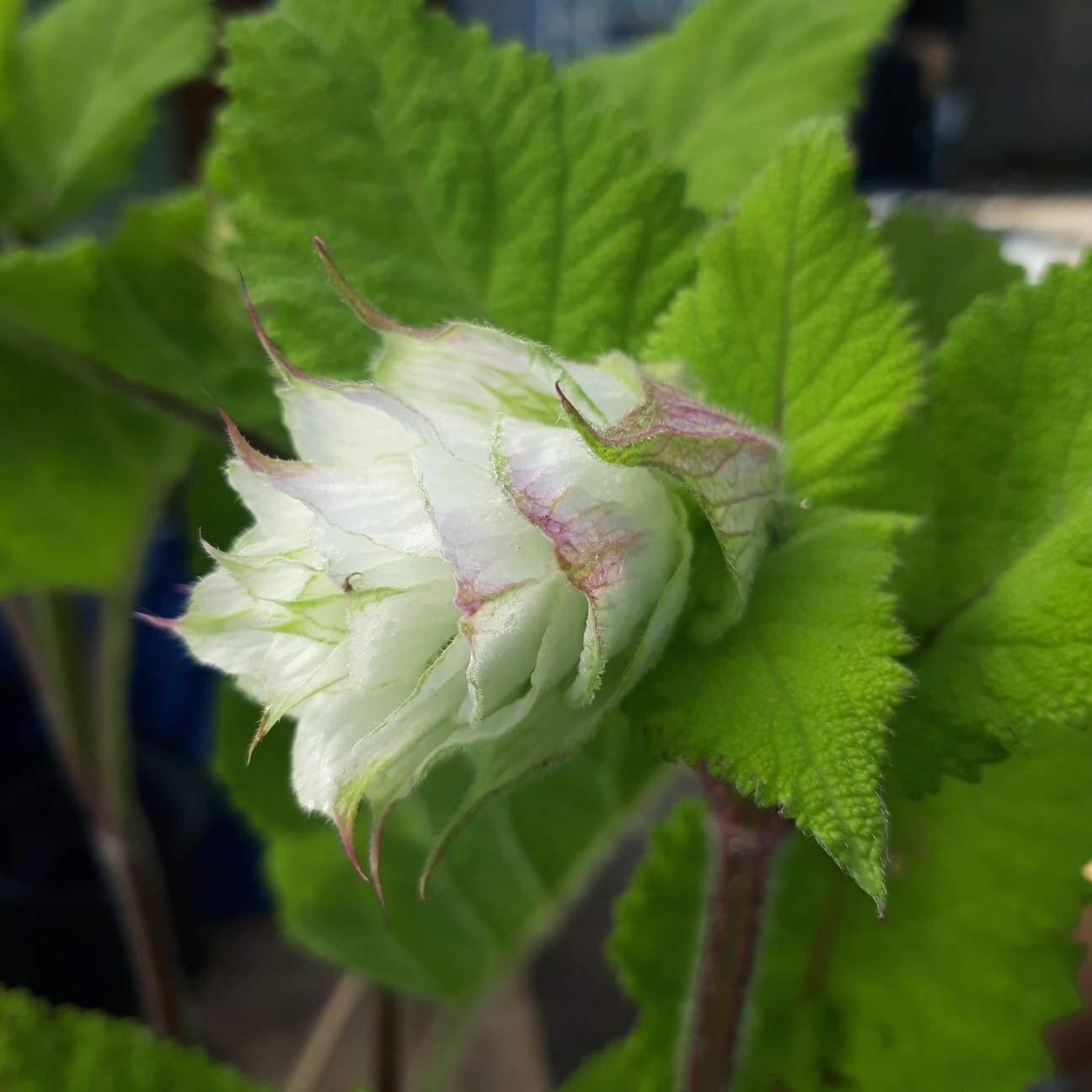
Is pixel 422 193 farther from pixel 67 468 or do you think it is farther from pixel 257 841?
pixel 257 841

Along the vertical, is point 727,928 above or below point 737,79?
below

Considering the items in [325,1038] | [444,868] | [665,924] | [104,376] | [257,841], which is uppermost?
[104,376]

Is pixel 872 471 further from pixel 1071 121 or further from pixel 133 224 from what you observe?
pixel 1071 121

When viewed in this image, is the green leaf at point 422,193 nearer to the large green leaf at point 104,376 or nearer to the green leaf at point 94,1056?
the large green leaf at point 104,376

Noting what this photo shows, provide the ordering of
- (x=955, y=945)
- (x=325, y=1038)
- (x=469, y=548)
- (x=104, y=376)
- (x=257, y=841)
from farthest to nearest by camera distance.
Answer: (x=257, y=841) → (x=325, y=1038) → (x=104, y=376) → (x=955, y=945) → (x=469, y=548)

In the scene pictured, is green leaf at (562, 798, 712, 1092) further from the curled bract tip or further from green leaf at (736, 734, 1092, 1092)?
the curled bract tip

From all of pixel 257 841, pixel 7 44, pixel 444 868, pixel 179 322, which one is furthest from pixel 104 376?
pixel 257 841
